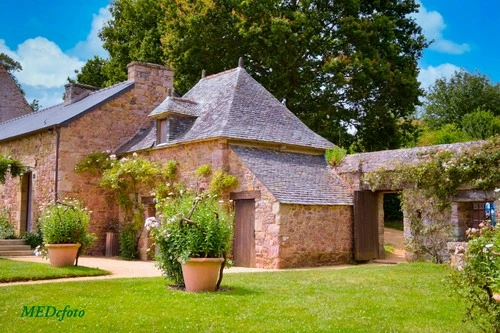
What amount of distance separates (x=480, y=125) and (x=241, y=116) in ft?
65.6

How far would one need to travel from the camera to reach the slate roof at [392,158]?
15.5 metres

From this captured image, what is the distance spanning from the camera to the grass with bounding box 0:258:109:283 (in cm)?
1161

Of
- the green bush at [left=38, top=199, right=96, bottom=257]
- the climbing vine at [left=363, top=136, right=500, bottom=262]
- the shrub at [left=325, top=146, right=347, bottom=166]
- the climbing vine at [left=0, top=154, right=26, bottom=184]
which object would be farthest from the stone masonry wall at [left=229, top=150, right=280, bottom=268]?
the climbing vine at [left=0, top=154, right=26, bottom=184]

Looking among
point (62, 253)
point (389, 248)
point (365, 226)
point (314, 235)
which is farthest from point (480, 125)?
point (62, 253)

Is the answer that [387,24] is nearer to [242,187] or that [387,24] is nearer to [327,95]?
[327,95]

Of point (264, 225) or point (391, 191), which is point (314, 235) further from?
point (391, 191)

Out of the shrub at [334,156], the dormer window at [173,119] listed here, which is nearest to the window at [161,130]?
the dormer window at [173,119]

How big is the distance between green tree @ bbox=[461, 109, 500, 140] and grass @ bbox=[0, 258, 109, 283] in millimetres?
24585

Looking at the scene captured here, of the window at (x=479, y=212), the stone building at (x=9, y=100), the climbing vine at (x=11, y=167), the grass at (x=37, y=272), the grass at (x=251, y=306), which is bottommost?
the grass at (x=251, y=306)

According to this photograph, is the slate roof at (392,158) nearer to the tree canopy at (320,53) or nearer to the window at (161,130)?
the window at (161,130)

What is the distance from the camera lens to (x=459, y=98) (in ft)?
133

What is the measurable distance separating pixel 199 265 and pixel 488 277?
5.06m

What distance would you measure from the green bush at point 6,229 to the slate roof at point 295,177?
9436mm

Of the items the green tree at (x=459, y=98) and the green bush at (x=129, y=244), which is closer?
the green bush at (x=129, y=244)
